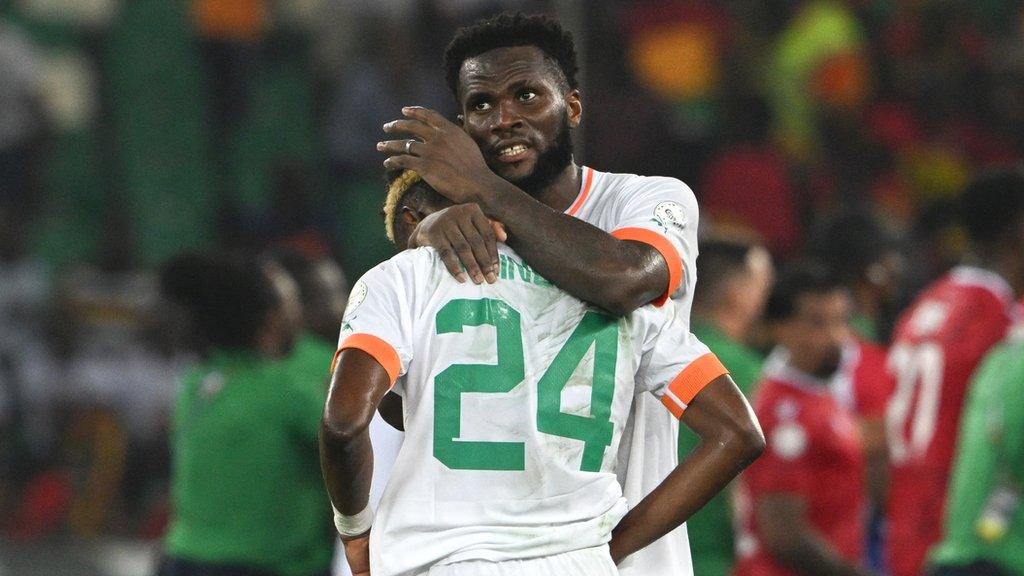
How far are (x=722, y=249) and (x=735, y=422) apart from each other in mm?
2611

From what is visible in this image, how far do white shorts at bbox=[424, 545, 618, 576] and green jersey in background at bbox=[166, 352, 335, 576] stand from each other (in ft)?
8.20

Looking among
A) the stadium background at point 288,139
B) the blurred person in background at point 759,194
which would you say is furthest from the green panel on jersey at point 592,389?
the blurred person in background at point 759,194

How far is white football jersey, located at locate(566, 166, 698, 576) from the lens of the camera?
2.80 metres

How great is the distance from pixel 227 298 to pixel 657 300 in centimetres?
273

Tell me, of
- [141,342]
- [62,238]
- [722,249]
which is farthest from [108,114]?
[722,249]

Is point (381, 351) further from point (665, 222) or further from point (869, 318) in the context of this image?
point (869, 318)

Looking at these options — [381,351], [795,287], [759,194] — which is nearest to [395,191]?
[381,351]

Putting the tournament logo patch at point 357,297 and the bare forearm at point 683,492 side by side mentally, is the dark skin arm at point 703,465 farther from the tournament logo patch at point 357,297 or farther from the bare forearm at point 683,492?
the tournament logo patch at point 357,297

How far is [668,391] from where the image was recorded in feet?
8.76

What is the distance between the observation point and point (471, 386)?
2.50 metres

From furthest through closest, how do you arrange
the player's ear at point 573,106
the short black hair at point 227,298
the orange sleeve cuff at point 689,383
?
the short black hair at point 227,298
the player's ear at point 573,106
the orange sleeve cuff at point 689,383

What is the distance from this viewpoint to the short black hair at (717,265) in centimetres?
507

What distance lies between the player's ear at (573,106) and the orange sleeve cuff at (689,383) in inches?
24.4

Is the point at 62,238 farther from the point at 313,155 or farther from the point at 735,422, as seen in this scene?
the point at 735,422
